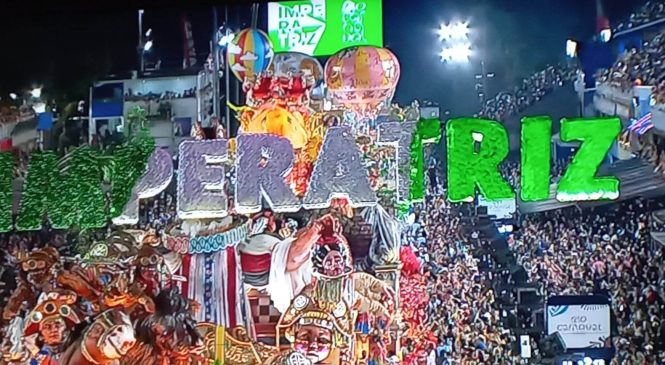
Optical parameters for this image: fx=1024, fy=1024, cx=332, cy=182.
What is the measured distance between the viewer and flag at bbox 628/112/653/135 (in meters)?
2.71

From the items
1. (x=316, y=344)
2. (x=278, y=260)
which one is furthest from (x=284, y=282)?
(x=316, y=344)

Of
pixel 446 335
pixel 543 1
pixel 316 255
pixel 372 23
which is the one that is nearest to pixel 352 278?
pixel 316 255

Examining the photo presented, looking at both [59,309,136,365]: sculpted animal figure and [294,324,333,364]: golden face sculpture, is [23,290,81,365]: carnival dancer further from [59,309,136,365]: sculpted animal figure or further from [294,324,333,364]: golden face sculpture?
[294,324,333,364]: golden face sculpture

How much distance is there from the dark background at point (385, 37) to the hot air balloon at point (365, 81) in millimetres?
37

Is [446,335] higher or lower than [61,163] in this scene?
lower

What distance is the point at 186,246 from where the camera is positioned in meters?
2.89

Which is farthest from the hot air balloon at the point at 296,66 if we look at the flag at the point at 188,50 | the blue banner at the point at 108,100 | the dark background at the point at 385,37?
the blue banner at the point at 108,100

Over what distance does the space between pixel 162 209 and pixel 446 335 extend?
2.89ft

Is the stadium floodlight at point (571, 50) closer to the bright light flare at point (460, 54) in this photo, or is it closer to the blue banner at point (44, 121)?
the bright light flare at point (460, 54)

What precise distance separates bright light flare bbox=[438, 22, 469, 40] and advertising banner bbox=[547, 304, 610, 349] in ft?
2.59

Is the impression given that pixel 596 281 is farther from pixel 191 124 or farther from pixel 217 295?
pixel 191 124

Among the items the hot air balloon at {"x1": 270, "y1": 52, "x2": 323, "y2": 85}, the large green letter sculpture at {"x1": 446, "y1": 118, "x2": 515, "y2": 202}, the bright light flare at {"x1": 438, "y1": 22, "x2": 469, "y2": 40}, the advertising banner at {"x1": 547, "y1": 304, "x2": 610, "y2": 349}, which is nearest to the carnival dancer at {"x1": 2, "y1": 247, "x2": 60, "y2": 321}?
the hot air balloon at {"x1": 270, "y1": 52, "x2": 323, "y2": 85}

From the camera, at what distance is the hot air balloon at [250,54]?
293 centimetres

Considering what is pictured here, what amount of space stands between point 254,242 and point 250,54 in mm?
538
